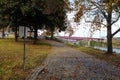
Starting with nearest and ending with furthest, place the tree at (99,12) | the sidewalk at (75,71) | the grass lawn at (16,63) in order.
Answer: the sidewalk at (75,71)
the grass lawn at (16,63)
the tree at (99,12)

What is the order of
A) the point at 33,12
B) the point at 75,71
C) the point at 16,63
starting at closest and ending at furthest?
1. the point at 75,71
2. the point at 16,63
3. the point at 33,12

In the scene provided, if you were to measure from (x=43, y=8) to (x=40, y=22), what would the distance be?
3.71m

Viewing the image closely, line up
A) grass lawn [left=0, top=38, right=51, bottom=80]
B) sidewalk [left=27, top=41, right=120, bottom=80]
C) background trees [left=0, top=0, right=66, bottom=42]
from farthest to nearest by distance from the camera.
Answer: background trees [left=0, top=0, right=66, bottom=42] < grass lawn [left=0, top=38, right=51, bottom=80] < sidewalk [left=27, top=41, right=120, bottom=80]

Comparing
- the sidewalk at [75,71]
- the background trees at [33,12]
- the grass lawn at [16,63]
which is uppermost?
the background trees at [33,12]

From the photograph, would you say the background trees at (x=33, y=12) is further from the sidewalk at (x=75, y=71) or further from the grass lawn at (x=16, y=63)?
the sidewalk at (x=75, y=71)

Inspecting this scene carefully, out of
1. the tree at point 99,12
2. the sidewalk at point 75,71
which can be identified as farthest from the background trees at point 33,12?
the sidewalk at point 75,71

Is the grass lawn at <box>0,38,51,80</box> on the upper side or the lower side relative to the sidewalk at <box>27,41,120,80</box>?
upper

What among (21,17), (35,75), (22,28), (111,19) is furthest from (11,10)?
(35,75)

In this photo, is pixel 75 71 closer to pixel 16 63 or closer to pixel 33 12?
pixel 16 63

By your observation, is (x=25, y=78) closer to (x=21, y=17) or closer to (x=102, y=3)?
(x=102, y=3)

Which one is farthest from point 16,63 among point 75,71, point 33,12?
point 33,12

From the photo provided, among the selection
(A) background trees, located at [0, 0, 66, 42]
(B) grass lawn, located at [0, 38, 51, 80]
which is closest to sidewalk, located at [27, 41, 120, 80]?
(B) grass lawn, located at [0, 38, 51, 80]

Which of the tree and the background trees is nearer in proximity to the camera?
the tree

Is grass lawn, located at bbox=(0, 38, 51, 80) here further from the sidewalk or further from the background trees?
the background trees
